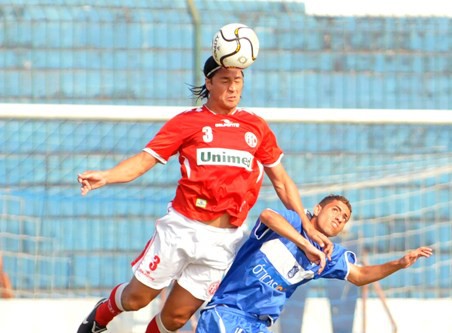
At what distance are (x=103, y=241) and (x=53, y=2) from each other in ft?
12.5

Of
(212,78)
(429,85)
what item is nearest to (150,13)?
(429,85)

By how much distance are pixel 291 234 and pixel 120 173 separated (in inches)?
34.4

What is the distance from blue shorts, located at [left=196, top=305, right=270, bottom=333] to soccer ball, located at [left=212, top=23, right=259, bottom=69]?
124 centimetres

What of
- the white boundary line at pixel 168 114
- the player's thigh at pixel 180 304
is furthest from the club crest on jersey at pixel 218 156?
the white boundary line at pixel 168 114

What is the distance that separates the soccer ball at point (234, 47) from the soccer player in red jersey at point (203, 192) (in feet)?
0.28

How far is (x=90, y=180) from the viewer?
6441mm

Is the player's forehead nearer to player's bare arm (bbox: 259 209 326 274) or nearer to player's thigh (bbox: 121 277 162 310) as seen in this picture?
player's bare arm (bbox: 259 209 326 274)

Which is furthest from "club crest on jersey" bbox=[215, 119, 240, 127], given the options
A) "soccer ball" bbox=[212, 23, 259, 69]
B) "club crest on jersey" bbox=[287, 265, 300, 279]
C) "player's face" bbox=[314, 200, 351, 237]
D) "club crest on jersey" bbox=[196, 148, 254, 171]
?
"club crest on jersey" bbox=[287, 265, 300, 279]

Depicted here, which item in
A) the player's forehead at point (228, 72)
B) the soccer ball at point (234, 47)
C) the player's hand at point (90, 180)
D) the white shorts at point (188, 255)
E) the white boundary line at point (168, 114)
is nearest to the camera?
the player's hand at point (90, 180)

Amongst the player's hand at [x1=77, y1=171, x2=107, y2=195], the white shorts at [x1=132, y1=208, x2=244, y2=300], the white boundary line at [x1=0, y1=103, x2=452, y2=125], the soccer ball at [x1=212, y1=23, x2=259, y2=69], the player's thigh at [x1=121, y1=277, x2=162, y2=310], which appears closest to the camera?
the player's hand at [x1=77, y1=171, x2=107, y2=195]

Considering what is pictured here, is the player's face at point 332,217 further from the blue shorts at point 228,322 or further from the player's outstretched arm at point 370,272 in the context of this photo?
the blue shorts at point 228,322

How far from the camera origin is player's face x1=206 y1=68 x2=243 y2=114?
22.2 ft

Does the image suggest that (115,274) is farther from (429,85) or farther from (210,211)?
(429,85)

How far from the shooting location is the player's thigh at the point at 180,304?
702 centimetres
